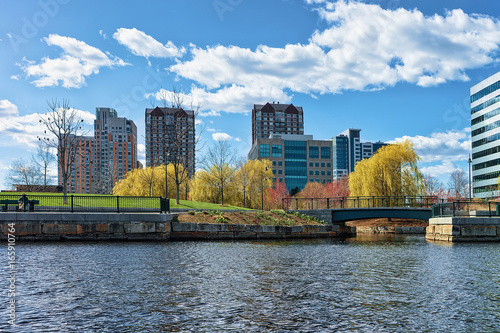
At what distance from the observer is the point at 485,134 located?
347ft

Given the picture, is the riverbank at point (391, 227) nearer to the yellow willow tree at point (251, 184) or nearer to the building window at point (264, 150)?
the yellow willow tree at point (251, 184)

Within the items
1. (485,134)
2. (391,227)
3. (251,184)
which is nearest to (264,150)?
(485,134)

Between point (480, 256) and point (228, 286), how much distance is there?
14610 mm

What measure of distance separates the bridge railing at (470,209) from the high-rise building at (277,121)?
159 metres

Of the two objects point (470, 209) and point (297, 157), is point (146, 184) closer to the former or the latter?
point (470, 209)

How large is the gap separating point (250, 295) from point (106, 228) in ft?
65.1

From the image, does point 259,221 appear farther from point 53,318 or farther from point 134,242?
point 53,318

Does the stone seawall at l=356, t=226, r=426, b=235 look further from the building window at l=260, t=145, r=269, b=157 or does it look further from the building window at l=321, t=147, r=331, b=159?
the building window at l=321, t=147, r=331, b=159

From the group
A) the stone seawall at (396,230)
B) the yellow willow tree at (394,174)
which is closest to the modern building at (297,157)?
the yellow willow tree at (394,174)

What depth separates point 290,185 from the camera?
138625mm

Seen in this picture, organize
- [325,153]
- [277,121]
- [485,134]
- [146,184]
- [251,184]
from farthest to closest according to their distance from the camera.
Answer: [277,121] → [325,153] → [485,134] → [251,184] → [146,184]

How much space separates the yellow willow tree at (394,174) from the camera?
176ft

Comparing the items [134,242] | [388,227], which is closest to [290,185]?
[388,227]

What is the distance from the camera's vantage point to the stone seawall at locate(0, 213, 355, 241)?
87.9 ft
